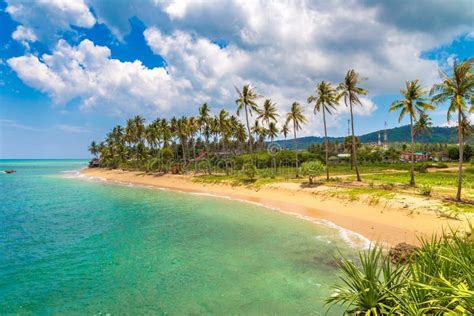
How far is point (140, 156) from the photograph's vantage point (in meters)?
87.2

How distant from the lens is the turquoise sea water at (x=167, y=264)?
1105 centimetres

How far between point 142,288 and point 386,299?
10059 millimetres

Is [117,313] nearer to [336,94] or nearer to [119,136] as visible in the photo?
[336,94]

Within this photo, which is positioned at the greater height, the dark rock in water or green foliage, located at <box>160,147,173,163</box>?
green foliage, located at <box>160,147,173,163</box>

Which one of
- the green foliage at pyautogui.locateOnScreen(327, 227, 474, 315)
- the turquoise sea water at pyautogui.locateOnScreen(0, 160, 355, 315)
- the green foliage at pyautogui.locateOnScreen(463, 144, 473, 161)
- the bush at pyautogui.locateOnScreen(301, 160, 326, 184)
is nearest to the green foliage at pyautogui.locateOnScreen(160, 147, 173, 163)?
the bush at pyautogui.locateOnScreen(301, 160, 326, 184)

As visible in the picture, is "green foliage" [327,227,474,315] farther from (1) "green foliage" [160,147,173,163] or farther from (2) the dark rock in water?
(1) "green foliage" [160,147,173,163]

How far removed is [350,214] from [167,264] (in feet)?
58.1

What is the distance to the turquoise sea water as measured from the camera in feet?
36.2

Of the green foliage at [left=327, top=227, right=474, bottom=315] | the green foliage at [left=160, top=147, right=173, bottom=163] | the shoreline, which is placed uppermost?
the green foliage at [left=160, top=147, right=173, bottom=163]

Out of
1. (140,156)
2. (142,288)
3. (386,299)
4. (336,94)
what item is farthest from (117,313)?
(140,156)

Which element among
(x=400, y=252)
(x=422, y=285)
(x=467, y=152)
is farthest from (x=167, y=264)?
(x=467, y=152)

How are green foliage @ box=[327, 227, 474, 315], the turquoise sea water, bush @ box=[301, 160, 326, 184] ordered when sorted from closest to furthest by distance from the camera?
1. green foliage @ box=[327, 227, 474, 315]
2. the turquoise sea water
3. bush @ box=[301, 160, 326, 184]

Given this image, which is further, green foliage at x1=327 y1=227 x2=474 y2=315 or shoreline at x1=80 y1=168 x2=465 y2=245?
shoreline at x1=80 y1=168 x2=465 y2=245

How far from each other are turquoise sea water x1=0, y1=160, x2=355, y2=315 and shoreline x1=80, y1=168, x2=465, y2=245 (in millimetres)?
2499
